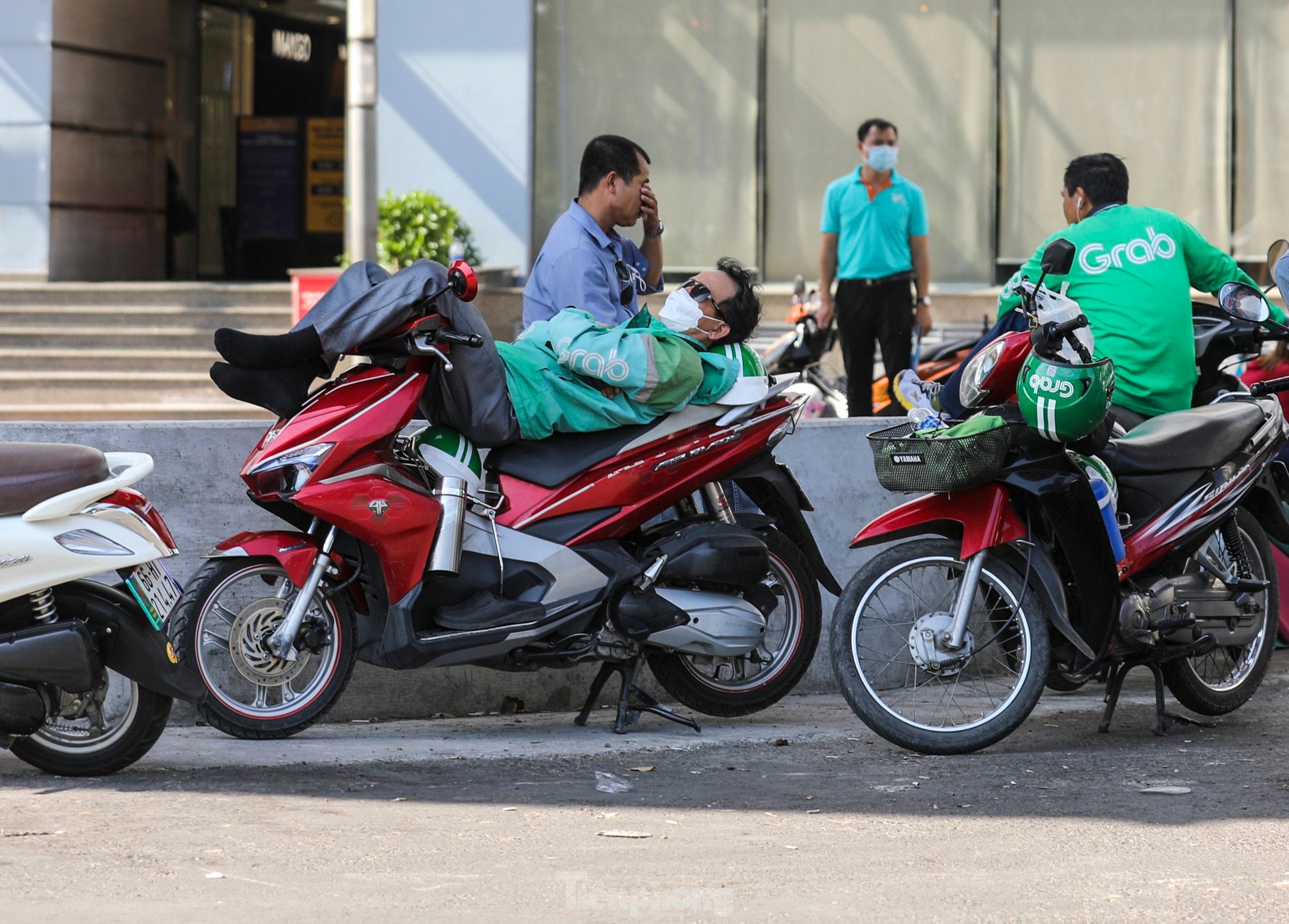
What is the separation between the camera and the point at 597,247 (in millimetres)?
6137

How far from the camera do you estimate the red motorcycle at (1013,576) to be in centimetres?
521

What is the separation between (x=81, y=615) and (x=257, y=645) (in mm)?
521

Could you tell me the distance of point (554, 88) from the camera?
15.0m

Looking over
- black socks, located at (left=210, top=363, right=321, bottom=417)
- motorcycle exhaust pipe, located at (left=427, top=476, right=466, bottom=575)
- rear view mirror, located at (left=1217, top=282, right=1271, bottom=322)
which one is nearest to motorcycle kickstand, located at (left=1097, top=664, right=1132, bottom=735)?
rear view mirror, located at (left=1217, top=282, right=1271, bottom=322)

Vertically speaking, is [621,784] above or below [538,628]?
below

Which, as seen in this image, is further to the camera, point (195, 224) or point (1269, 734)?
point (195, 224)

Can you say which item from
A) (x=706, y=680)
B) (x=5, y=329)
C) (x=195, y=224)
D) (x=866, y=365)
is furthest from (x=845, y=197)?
(x=195, y=224)

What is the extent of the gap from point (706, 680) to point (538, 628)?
0.69 m

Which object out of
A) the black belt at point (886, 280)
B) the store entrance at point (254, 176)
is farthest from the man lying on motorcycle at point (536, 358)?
the store entrance at point (254, 176)

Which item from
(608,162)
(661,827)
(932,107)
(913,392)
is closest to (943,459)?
(913,392)

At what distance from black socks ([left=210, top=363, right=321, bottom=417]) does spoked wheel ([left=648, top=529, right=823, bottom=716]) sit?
1.45 m

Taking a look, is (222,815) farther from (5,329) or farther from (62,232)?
(62,232)

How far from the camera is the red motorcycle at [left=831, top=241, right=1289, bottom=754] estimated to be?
17.1 feet

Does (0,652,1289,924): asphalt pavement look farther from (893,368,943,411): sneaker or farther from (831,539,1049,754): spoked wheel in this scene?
(893,368,943,411): sneaker
